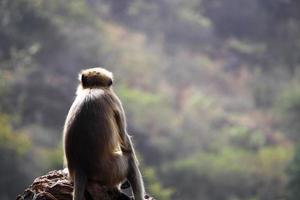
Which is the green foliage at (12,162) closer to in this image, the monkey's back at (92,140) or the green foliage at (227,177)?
A: the green foliage at (227,177)

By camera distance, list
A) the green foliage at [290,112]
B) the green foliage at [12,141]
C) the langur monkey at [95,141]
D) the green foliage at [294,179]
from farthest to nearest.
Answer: the green foliage at [290,112] → the green foliage at [12,141] → the green foliage at [294,179] → the langur monkey at [95,141]

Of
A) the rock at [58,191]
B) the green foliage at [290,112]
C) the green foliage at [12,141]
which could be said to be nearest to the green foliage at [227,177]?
the green foliage at [290,112]

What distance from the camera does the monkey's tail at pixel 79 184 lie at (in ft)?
20.7

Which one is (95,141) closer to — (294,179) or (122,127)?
(122,127)

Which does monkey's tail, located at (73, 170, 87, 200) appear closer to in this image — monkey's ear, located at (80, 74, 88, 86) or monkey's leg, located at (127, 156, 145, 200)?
monkey's leg, located at (127, 156, 145, 200)

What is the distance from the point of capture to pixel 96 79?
6922mm

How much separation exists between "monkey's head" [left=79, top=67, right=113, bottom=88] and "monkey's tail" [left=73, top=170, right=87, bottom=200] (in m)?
0.86

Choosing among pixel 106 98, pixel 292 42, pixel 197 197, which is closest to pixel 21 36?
pixel 197 197

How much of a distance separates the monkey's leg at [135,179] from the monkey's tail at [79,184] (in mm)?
540

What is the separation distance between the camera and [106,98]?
266 inches

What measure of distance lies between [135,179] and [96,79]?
98 centimetres

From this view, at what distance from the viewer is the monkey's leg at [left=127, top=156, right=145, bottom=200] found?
684 centimetres

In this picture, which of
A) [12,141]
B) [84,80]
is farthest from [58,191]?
[12,141]

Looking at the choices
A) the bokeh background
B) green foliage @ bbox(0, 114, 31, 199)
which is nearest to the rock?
the bokeh background
